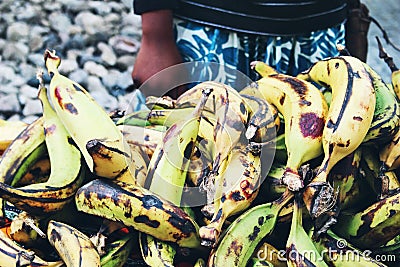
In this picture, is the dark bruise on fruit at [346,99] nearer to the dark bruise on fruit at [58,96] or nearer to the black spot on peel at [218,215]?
the black spot on peel at [218,215]

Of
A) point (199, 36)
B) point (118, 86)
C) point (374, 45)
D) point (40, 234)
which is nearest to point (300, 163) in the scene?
point (40, 234)

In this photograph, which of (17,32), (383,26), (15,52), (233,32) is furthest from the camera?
(383,26)

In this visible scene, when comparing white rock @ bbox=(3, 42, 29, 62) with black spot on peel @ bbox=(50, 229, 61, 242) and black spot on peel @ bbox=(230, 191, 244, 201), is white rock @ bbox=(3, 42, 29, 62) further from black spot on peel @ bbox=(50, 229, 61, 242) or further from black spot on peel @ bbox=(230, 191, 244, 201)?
black spot on peel @ bbox=(230, 191, 244, 201)

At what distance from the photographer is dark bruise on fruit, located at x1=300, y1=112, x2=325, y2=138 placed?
3.75 feet

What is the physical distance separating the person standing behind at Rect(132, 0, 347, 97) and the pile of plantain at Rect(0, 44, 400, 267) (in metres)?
0.70

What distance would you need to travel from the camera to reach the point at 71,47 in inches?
178

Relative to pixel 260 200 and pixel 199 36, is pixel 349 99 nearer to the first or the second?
pixel 260 200

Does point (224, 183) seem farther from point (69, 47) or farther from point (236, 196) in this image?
point (69, 47)

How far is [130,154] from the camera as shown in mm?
1189

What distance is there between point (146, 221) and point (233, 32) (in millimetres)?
1021

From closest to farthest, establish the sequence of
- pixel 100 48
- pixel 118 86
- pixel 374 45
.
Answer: pixel 118 86 → pixel 100 48 → pixel 374 45

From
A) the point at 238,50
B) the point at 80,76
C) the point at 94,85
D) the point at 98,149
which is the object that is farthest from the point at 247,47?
the point at 80,76

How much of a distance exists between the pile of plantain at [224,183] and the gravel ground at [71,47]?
8.64ft

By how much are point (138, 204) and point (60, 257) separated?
17cm
